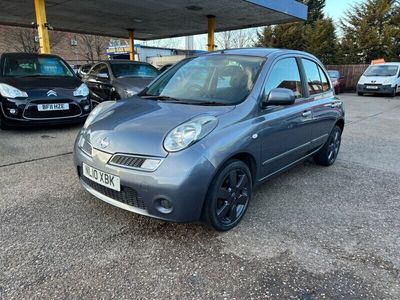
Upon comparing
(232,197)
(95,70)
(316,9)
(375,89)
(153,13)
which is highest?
(316,9)

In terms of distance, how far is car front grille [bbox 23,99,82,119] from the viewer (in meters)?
5.71

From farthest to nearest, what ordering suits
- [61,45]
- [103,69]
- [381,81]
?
[61,45]
[381,81]
[103,69]

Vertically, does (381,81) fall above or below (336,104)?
below

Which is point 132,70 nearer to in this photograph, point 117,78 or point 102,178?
point 117,78

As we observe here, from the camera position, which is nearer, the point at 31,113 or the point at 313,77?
the point at 313,77

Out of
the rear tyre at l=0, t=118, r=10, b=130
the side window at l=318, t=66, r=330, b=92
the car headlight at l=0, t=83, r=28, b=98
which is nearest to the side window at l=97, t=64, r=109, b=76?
the car headlight at l=0, t=83, r=28, b=98

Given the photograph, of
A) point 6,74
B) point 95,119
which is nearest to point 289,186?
point 95,119

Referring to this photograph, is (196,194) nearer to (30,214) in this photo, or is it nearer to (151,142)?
(151,142)

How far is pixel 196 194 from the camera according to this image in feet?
7.92

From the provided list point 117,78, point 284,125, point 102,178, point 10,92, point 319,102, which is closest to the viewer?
point 102,178

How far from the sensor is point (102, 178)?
2629 millimetres

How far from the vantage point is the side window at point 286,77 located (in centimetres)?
327

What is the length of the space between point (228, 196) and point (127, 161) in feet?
2.88

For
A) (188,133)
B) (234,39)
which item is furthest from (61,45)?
(188,133)
